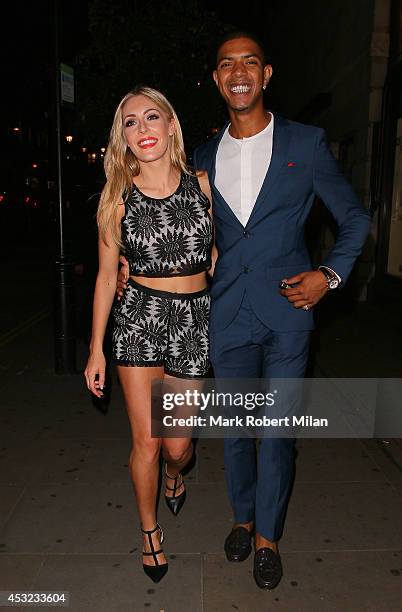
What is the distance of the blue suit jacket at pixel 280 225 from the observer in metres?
2.76

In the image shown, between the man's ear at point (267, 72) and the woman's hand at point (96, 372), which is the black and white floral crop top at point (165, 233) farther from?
the man's ear at point (267, 72)

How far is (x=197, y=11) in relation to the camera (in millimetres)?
10820

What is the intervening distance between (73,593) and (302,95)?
17346 millimetres

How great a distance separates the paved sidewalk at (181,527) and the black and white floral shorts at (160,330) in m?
1.03

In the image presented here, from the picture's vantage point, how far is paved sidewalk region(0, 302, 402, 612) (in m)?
2.77

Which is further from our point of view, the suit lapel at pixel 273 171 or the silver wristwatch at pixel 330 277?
the suit lapel at pixel 273 171

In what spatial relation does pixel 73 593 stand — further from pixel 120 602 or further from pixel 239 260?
pixel 239 260

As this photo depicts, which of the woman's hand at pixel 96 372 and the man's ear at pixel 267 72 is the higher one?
the man's ear at pixel 267 72

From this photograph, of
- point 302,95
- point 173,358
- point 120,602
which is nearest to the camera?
point 120,602

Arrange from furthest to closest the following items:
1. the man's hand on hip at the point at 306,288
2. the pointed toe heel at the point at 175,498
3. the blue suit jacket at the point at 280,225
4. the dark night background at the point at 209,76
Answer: the dark night background at the point at 209,76
the pointed toe heel at the point at 175,498
the blue suit jacket at the point at 280,225
the man's hand on hip at the point at 306,288

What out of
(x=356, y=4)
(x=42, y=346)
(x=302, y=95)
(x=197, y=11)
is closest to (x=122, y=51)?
(x=197, y=11)

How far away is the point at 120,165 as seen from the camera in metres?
2.88

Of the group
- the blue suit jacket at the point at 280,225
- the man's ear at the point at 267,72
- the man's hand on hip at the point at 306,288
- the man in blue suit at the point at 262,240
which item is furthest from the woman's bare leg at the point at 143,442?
the man's ear at the point at 267,72

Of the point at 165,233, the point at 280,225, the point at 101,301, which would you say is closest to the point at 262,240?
the point at 280,225
